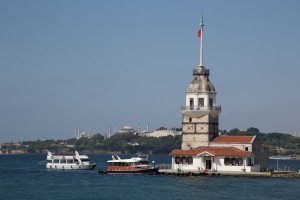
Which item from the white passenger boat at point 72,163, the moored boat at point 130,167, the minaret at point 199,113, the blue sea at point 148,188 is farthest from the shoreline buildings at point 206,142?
the white passenger boat at point 72,163

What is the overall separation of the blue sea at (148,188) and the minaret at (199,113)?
26.4 ft

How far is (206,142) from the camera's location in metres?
112

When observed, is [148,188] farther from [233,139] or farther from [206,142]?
[233,139]

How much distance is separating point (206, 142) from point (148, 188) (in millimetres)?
22726

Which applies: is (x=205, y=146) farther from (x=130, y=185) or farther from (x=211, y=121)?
(x=130, y=185)

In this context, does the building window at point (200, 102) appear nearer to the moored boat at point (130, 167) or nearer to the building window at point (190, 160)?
the building window at point (190, 160)

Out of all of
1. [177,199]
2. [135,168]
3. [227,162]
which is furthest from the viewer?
[135,168]

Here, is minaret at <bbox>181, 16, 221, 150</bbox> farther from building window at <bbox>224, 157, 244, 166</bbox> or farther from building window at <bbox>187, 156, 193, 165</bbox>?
building window at <bbox>224, 157, 244, 166</bbox>

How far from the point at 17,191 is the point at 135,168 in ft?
97.8

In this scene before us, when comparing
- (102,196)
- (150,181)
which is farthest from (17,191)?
(150,181)

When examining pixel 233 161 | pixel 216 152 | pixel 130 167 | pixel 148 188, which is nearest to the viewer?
pixel 148 188

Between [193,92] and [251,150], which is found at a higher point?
[193,92]

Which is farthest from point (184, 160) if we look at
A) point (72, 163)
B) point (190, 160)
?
point (72, 163)

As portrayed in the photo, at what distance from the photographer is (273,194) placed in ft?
274
